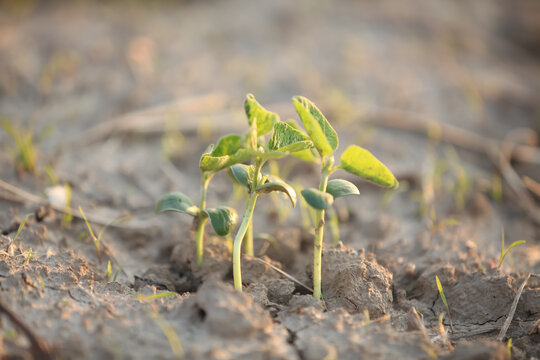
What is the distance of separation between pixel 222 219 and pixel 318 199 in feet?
1.20

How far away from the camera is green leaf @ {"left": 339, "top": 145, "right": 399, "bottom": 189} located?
4.71ft

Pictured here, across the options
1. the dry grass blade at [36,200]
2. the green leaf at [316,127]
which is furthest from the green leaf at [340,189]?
the dry grass blade at [36,200]

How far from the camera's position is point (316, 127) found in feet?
4.52

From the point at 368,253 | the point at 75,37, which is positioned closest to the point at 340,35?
the point at 75,37

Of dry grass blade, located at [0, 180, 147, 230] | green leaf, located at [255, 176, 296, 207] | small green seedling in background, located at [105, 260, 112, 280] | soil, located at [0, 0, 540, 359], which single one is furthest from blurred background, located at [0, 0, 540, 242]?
green leaf, located at [255, 176, 296, 207]

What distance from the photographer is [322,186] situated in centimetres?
148

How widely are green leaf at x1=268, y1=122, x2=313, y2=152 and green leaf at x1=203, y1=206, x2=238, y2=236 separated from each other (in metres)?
0.28

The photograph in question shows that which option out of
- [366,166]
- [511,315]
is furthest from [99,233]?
[511,315]

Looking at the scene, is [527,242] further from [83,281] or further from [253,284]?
[83,281]

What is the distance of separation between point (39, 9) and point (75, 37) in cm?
103

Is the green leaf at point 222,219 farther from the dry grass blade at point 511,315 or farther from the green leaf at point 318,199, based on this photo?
the dry grass blade at point 511,315

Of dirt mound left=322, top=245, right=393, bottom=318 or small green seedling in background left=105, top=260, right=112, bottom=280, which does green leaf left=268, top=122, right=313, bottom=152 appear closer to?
dirt mound left=322, top=245, right=393, bottom=318

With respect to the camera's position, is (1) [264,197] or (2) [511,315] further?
(1) [264,197]

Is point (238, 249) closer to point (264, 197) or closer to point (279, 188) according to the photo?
point (279, 188)
